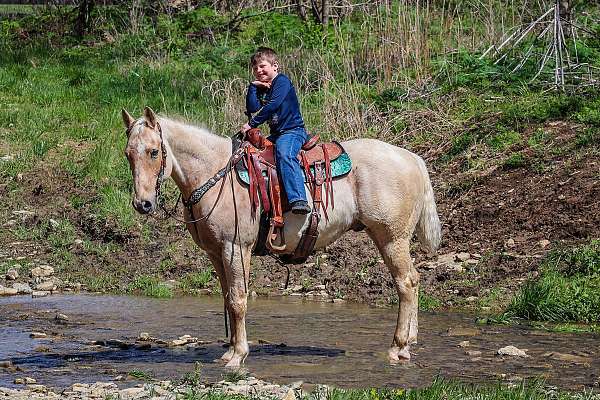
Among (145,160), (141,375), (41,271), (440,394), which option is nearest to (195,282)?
(41,271)

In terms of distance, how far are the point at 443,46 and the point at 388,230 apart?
8948mm

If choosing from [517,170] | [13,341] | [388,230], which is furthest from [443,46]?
[13,341]

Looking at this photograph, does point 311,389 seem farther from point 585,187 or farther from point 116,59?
point 116,59

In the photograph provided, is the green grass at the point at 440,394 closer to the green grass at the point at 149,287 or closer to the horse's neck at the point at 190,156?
the horse's neck at the point at 190,156

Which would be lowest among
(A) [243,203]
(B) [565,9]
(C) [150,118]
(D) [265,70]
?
(A) [243,203]

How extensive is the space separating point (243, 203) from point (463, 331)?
8.70 ft

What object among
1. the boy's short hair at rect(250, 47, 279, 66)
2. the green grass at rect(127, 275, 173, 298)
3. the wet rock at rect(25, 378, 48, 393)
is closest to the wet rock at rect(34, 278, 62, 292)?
the green grass at rect(127, 275, 173, 298)

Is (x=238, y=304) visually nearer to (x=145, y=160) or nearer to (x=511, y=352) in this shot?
(x=145, y=160)

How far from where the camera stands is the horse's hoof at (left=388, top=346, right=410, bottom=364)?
30.1 feet

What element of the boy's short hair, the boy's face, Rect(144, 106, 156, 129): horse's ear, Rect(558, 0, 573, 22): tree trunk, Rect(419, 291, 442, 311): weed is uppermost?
Rect(558, 0, 573, 22): tree trunk

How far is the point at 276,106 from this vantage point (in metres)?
9.33

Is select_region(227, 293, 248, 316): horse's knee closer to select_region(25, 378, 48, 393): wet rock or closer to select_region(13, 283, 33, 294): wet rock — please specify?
select_region(25, 378, 48, 393): wet rock

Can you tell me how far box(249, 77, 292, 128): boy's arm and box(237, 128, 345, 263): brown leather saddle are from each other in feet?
0.57

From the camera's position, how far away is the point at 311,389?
25.9ft
